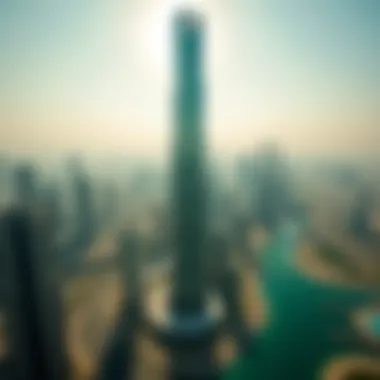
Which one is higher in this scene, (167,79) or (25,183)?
(167,79)

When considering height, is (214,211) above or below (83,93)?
below

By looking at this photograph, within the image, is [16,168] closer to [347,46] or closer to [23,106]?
[23,106]

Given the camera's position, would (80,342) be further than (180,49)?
Yes

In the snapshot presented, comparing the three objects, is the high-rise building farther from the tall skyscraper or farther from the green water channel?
the green water channel

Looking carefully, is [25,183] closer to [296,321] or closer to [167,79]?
[167,79]

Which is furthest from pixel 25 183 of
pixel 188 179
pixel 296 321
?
pixel 296 321

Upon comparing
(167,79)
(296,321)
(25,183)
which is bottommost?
(296,321)

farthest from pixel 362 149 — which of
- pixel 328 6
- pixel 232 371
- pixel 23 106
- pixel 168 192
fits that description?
pixel 23 106

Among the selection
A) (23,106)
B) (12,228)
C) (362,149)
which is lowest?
(12,228)

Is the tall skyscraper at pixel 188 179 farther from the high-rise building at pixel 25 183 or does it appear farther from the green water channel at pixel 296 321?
the high-rise building at pixel 25 183
